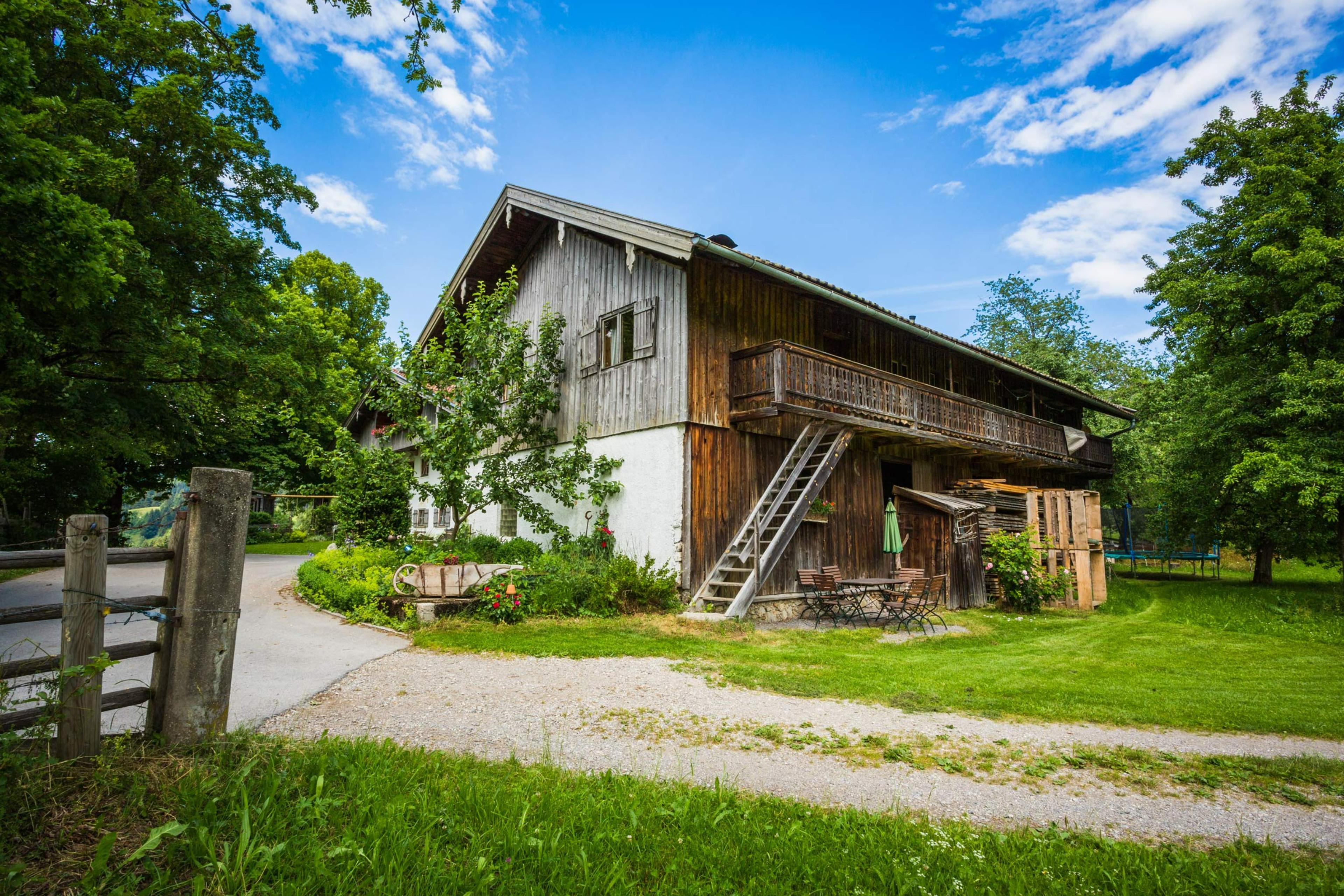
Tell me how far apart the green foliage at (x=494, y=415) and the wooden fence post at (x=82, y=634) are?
31.2ft

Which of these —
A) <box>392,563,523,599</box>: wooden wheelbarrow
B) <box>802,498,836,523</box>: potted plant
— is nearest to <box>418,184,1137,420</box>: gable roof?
<box>802,498,836,523</box>: potted plant

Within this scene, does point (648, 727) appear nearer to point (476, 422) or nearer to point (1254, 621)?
point (476, 422)

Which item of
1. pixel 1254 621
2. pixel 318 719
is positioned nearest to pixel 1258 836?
pixel 318 719

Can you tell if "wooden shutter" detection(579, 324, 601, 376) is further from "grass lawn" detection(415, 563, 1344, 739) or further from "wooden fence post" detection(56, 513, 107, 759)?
"wooden fence post" detection(56, 513, 107, 759)

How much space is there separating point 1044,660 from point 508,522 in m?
12.0

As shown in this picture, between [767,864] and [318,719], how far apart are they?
3971 millimetres

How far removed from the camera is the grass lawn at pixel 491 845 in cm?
259

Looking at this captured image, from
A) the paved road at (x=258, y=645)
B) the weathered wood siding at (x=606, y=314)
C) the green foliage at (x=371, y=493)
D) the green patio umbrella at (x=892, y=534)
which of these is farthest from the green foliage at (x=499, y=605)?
the green patio umbrella at (x=892, y=534)

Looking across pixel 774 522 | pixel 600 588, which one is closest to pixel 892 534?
pixel 774 522

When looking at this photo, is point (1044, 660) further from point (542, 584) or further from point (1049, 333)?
point (1049, 333)

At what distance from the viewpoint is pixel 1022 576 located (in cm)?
1419

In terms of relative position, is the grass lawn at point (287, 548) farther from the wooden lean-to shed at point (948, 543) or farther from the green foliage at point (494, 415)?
the wooden lean-to shed at point (948, 543)

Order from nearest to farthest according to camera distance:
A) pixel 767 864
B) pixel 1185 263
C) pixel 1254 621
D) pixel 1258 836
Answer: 1. pixel 767 864
2. pixel 1258 836
3. pixel 1254 621
4. pixel 1185 263

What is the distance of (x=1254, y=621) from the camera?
12.1 m
